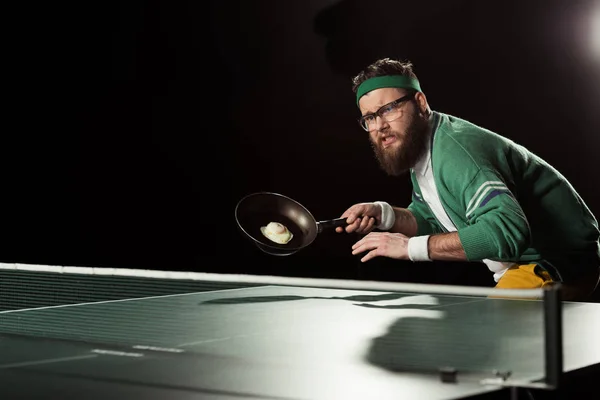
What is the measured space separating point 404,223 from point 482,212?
0.76m

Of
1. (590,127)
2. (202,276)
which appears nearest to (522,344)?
(202,276)

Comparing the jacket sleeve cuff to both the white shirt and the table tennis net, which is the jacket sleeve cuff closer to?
the table tennis net

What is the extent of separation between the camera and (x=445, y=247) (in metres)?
4.21

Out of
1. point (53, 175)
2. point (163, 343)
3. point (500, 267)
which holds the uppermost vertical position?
point (53, 175)

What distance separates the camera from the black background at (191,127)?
18.5 ft

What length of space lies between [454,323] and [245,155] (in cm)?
314

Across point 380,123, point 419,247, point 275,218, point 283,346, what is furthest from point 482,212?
point 283,346

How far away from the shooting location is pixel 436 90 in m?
5.29

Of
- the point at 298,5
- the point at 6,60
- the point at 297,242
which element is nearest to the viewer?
the point at 297,242

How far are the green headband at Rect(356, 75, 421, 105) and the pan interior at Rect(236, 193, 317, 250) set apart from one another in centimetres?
76

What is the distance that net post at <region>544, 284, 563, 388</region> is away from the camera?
6.71 feet

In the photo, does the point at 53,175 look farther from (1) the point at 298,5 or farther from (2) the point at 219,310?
(2) the point at 219,310

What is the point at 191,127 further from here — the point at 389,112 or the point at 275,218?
the point at 275,218

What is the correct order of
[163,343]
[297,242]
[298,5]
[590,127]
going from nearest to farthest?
[163,343] → [297,242] → [590,127] → [298,5]
